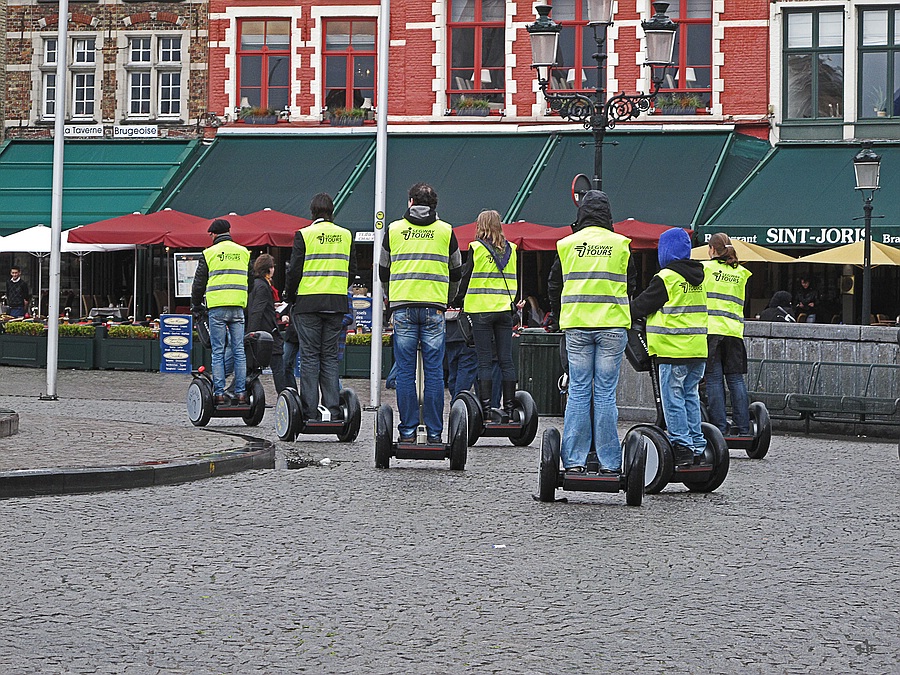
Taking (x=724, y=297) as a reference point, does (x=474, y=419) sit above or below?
below

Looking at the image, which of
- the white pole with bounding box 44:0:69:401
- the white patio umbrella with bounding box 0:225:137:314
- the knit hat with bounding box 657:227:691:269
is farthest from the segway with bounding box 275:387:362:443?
the white patio umbrella with bounding box 0:225:137:314

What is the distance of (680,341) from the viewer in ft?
32.9

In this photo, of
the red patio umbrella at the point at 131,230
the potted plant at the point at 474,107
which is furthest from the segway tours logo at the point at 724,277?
the potted plant at the point at 474,107

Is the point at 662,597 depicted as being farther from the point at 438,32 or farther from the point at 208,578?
the point at 438,32

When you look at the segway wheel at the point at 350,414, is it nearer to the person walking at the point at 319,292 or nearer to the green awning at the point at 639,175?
the person walking at the point at 319,292

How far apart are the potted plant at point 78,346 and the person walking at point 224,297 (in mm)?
11003

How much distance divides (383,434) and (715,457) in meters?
2.35

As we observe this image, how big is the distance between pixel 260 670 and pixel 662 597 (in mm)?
2043

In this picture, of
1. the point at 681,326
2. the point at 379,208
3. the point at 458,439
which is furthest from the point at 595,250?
the point at 379,208

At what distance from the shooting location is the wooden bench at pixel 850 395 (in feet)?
51.3

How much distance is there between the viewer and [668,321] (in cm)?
1002

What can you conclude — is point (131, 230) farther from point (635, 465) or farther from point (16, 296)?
point (635, 465)

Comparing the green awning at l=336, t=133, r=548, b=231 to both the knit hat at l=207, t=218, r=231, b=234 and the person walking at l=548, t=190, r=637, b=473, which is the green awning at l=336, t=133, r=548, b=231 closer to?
the knit hat at l=207, t=218, r=231, b=234

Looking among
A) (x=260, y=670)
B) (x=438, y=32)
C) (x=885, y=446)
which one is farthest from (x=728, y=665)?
(x=438, y=32)
